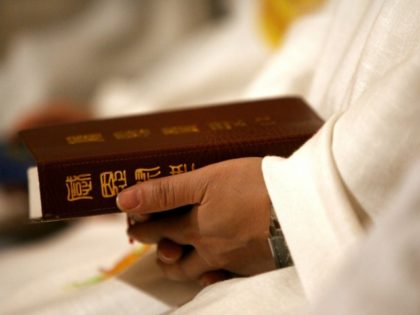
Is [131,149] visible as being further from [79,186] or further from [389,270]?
[389,270]

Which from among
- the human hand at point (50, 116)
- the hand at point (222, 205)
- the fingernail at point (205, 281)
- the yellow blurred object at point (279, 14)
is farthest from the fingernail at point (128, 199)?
the human hand at point (50, 116)

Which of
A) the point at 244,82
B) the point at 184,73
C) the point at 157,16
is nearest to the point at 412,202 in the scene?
the point at 244,82

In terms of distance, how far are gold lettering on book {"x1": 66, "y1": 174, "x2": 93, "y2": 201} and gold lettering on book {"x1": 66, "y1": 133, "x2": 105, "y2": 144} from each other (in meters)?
0.07

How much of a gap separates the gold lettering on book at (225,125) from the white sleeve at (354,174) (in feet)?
0.47

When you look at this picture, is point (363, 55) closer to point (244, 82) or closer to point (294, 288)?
point (294, 288)

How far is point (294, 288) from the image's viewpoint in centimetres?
45

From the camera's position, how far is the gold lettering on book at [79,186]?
1.62ft

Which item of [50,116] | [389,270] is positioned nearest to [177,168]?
[389,270]

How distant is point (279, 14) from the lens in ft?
3.84

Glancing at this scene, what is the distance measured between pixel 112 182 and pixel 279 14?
76 centimetres

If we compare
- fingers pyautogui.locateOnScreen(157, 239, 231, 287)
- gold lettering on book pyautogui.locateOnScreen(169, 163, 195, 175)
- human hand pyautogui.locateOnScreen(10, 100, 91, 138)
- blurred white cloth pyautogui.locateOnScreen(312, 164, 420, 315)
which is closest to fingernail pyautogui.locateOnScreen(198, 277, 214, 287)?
fingers pyautogui.locateOnScreen(157, 239, 231, 287)

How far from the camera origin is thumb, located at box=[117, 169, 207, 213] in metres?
0.49

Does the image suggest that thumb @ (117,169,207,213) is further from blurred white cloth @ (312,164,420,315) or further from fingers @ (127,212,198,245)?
blurred white cloth @ (312,164,420,315)

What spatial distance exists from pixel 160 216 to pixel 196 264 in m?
0.06
